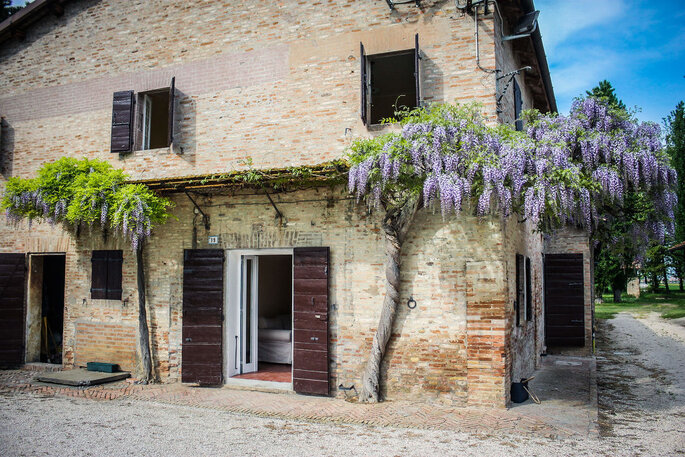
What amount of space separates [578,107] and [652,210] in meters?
1.90

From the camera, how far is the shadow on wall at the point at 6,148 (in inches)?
391

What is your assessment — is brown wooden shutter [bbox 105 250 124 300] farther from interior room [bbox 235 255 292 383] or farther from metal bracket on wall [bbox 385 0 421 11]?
metal bracket on wall [bbox 385 0 421 11]

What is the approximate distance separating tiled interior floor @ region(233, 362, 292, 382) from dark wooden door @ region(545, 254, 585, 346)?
6.32 meters

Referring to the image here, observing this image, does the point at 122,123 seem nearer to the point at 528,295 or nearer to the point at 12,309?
the point at 12,309

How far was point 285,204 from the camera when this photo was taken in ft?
25.0

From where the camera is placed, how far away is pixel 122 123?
879 cm

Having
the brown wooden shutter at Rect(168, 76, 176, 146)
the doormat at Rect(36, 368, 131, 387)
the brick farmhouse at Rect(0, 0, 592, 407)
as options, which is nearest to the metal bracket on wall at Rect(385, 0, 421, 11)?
the brick farmhouse at Rect(0, 0, 592, 407)

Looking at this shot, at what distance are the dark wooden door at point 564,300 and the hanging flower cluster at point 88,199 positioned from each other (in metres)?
8.59

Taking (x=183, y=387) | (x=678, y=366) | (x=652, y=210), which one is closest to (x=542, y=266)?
(x=678, y=366)

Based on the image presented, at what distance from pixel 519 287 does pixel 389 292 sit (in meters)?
2.20

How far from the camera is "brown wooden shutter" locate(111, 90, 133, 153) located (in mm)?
8734

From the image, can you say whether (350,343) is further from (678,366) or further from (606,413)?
(678,366)

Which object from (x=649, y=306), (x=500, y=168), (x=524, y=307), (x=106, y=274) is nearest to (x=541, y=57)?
(x=500, y=168)

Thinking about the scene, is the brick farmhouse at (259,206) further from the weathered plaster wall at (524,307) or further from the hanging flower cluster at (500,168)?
the hanging flower cluster at (500,168)
